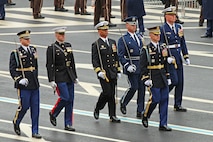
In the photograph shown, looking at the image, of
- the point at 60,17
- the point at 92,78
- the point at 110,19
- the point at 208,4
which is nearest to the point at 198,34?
the point at 208,4

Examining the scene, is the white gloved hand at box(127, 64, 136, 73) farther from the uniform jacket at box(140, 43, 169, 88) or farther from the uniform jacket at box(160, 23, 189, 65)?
the uniform jacket at box(160, 23, 189, 65)

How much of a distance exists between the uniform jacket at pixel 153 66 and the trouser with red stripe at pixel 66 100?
1366 mm

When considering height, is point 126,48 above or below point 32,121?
above

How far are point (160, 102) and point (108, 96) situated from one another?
1.05m

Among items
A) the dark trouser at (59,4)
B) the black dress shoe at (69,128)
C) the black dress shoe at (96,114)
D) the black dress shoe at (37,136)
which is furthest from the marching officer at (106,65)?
the dark trouser at (59,4)

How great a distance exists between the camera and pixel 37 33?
87.2ft

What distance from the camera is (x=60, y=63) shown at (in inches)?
632

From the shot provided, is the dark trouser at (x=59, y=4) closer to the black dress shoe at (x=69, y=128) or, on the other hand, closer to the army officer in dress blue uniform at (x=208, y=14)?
the army officer in dress blue uniform at (x=208, y=14)

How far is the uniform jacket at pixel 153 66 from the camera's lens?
16.1 metres

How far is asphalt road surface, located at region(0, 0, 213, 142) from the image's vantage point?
15734 mm

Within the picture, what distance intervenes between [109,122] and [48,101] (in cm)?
196

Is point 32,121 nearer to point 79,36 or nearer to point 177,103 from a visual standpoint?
point 177,103

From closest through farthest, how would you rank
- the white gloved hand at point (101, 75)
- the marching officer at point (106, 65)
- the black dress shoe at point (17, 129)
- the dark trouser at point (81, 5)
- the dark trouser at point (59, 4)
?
the black dress shoe at point (17, 129)
the white gloved hand at point (101, 75)
the marching officer at point (106, 65)
the dark trouser at point (81, 5)
the dark trouser at point (59, 4)

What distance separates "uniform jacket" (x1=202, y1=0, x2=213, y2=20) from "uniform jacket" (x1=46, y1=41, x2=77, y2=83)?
1137 cm
